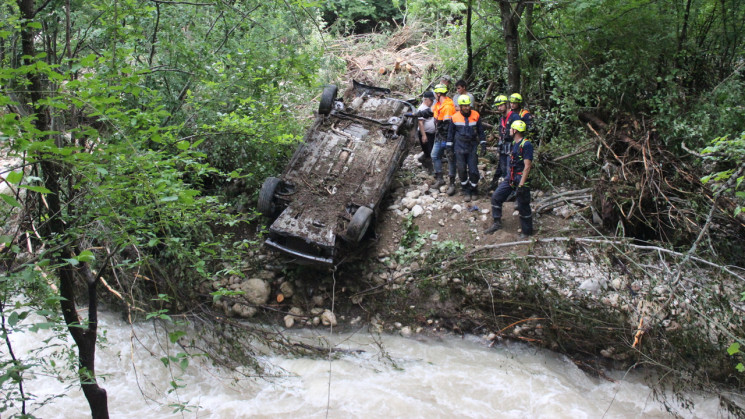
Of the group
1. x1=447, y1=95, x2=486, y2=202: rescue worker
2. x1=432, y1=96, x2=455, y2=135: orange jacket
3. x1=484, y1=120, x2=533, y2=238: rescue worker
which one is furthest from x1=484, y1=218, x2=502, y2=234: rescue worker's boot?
x1=432, y1=96, x2=455, y2=135: orange jacket

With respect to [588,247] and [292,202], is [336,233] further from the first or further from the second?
[588,247]

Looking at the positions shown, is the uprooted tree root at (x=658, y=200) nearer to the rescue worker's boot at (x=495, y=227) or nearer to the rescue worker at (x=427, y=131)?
the rescue worker's boot at (x=495, y=227)

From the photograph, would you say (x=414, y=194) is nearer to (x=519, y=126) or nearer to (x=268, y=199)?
(x=519, y=126)

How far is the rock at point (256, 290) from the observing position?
6.11 m

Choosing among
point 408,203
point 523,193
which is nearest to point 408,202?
point 408,203

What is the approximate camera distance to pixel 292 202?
5980 mm

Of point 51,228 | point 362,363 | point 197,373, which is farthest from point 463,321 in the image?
point 51,228

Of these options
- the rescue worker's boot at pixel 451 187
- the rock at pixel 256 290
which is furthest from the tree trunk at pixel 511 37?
the rock at pixel 256 290

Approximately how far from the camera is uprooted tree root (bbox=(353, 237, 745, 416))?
450 cm

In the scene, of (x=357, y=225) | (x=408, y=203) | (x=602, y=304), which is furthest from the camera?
(x=408, y=203)

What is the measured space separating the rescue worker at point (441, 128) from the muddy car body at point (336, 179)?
383mm

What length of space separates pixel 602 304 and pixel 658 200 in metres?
1.46

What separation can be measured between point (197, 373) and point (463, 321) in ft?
9.82

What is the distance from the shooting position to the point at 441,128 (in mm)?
7445
